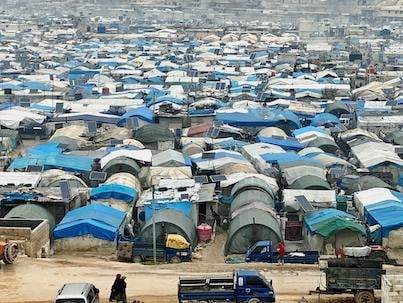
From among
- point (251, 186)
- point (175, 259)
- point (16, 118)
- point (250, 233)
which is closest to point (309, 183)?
point (251, 186)

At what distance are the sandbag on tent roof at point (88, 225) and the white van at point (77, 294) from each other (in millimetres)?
3281

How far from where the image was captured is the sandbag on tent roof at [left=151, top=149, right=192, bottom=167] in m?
14.9

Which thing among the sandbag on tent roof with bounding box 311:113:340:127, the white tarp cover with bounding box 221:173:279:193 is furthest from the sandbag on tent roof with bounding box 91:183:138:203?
the sandbag on tent roof with bounding box 311:113:340:127

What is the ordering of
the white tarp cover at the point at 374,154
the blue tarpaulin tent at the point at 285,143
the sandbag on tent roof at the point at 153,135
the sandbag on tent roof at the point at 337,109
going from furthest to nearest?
1. the sandbag on tent roof at the point at 337,109
2. the sandbag on tent roof at the point at 153,135
3. the blue tarpaulin tent at the point at 285,143
4. the white tarp cover at the point at 374,154

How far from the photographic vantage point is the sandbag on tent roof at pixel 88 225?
37.1ft

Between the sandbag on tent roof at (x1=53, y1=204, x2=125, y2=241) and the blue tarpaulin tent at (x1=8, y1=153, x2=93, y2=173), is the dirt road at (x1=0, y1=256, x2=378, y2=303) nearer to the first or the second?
the sandbag on tent roof at (x1=53, y1=204, x2=125, y2=241)

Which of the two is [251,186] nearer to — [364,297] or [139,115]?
[364,297]

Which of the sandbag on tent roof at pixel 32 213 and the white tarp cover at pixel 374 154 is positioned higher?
the white tarp cover at pixel 374 154

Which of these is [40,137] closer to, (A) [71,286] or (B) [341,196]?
(B) [341,196]

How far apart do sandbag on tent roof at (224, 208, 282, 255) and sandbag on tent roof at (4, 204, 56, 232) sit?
257 cm

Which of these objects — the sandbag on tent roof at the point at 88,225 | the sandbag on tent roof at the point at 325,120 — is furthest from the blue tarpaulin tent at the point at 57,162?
the sandbag on tent roof at the point at 325,120

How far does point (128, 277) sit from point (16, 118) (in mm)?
11503

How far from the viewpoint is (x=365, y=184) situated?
13758 mm

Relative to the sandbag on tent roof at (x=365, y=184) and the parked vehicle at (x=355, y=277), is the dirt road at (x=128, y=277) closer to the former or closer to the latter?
the parked vehicle at (x=355, y=277)
